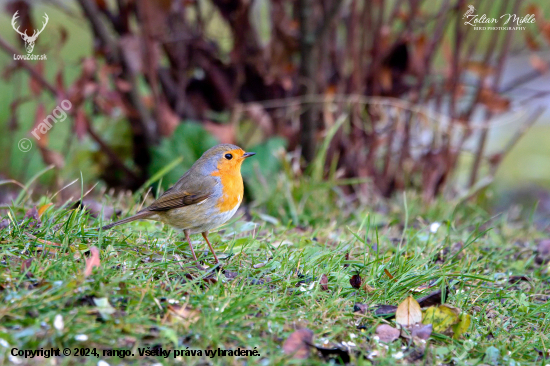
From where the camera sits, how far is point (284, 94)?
609 cm

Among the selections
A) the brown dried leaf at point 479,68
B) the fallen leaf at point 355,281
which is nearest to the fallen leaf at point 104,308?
the fallen leaf at point 355,281

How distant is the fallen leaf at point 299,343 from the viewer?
2.52m

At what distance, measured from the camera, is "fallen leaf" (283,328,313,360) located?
252cm

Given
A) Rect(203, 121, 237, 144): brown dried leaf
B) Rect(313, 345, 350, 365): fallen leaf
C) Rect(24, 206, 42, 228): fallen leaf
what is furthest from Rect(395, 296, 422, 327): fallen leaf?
Rect(203, 121, 237, 144): brown dried leaf

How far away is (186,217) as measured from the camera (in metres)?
3.59

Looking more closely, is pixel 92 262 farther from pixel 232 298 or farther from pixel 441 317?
pixel 441 317

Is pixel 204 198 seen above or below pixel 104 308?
above

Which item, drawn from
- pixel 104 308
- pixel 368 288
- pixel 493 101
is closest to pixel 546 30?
pixel 493 101

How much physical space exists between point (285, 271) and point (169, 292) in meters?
0.65

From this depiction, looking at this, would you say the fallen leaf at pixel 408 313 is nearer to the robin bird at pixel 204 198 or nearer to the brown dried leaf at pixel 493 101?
the robin bird at pixel 204 198

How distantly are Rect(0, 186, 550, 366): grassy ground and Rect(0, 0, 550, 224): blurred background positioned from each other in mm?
1855

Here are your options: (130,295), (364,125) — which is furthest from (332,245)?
(364,125)

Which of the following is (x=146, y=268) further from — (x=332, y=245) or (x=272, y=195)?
(x=272, y=195)

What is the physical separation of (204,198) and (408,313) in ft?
4.76
